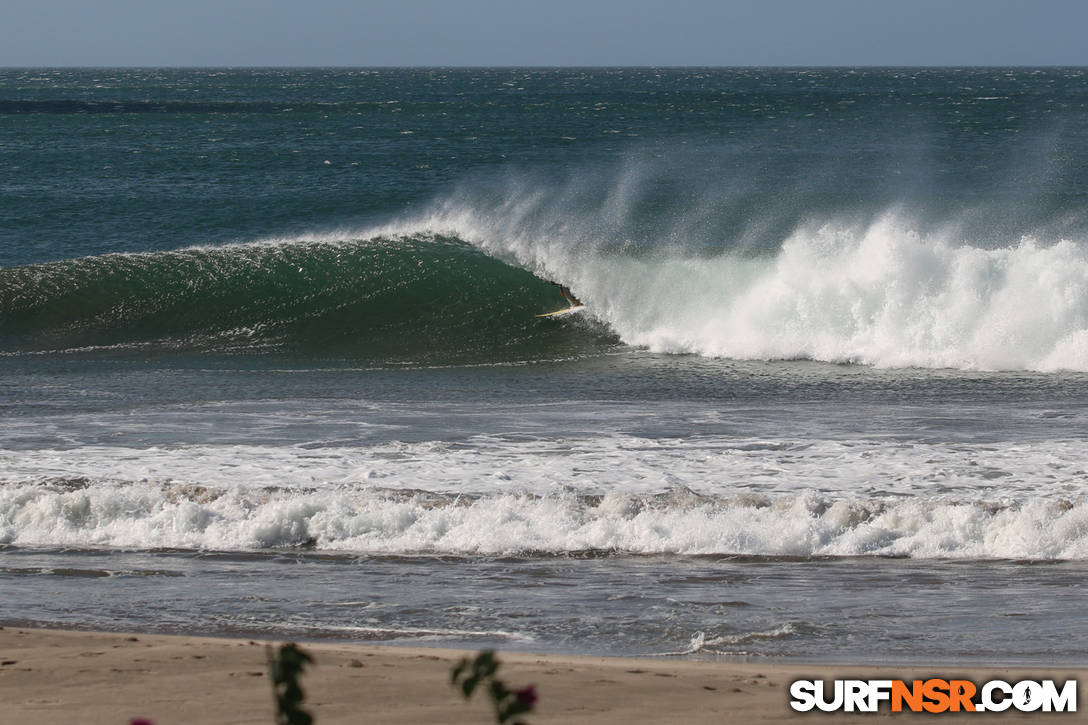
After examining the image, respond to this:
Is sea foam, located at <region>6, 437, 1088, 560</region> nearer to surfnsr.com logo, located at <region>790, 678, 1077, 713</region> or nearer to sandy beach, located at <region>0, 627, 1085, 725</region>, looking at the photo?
sandy beach, located at <region>0, 627, 1085, 725</region>

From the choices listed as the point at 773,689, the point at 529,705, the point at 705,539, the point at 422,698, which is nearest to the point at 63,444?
the point at 705,539

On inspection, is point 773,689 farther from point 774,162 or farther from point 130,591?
point 774,162

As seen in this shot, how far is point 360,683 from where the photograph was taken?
598 cm

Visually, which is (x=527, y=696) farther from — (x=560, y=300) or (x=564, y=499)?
(x=560, y=300)

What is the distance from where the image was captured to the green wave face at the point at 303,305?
60.6ft

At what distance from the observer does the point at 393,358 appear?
17.7 metres

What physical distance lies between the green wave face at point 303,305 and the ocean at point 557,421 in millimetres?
76

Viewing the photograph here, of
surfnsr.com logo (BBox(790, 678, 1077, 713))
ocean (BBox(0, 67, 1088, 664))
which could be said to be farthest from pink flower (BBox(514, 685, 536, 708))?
ocean (BBox(0, 67, 1088, 664))

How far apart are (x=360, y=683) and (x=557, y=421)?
272 inches

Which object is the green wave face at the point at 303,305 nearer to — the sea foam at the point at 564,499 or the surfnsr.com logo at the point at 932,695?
the sea foam at the point at 564,499

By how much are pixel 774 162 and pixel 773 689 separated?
4046 centimetres

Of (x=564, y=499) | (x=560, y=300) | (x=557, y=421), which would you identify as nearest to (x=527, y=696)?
(x=564, y=499)

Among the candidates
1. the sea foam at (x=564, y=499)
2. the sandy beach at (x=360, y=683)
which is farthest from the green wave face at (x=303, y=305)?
the sandy beach at (x=360, y=683)

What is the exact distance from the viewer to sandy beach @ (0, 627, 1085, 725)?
5574mm
